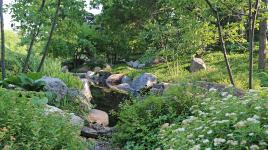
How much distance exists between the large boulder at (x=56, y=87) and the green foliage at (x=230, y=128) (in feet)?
16.7

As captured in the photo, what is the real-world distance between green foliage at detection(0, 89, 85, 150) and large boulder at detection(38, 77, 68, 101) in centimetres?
393

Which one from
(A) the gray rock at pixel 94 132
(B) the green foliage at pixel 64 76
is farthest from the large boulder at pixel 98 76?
(A) the gray rock at pixel 94 132

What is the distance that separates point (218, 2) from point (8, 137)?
5.25 m

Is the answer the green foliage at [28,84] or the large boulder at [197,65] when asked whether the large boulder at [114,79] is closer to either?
the large boulder at [197,65]

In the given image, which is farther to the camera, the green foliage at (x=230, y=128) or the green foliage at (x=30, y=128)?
the green foliage at (x=30, y=128)

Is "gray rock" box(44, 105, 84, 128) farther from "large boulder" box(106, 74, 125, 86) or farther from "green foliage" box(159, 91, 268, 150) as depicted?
"large boulder" box(106, 74, 125, 86)

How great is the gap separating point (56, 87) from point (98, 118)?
1.12 m

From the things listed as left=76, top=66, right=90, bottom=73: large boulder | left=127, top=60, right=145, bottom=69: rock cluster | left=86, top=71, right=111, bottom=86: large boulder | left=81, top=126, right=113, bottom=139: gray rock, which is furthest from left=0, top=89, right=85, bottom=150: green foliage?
left=76, top=66, right=90, bottom=73: large boulder

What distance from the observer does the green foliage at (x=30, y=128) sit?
4559 millimetres

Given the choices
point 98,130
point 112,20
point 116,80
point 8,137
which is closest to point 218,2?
point 98,130

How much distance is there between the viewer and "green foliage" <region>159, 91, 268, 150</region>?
3.49 metres

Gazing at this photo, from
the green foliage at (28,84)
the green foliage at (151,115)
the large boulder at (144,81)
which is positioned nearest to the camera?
the green foliage at (151,115)

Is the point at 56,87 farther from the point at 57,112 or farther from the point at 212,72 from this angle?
the point at 212,72

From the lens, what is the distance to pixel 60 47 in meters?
21.8
